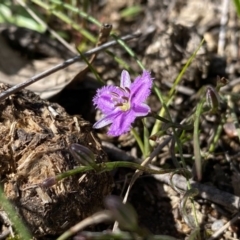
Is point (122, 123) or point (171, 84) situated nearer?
point (122, 123)

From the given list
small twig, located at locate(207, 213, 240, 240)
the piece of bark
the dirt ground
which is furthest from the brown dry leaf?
small twig, located at locate(207, 213, 240, 240)

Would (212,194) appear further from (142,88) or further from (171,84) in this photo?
(171,84)

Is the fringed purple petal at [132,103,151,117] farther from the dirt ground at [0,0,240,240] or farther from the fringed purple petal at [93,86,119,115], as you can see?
→ the dirt ground at [0,0,240,240]

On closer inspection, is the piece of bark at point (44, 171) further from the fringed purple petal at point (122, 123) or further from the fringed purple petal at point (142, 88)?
the fringed purple petal at point (142, 88)

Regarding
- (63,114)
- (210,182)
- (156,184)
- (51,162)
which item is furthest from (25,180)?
(210,182)

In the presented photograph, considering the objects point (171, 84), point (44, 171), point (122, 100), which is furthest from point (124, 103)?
point (171, 84)

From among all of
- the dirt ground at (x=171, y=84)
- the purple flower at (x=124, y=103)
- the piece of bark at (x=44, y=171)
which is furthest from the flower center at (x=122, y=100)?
the dirt ground at (x=171, y=84)
